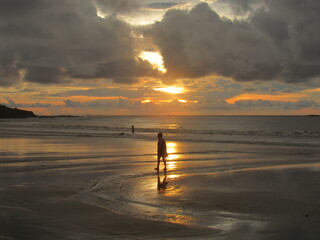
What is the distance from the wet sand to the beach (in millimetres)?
22

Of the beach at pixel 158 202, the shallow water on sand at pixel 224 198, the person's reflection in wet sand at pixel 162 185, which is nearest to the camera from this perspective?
the beach at pixel 158 202

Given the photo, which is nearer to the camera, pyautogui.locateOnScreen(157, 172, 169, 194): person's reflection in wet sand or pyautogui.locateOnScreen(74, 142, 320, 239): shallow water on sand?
pyautogui.locateOnScreen(74, 142, 320, 239): shallow water on sand

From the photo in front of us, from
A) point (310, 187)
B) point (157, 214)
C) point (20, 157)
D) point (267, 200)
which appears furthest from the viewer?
point (20, 157)

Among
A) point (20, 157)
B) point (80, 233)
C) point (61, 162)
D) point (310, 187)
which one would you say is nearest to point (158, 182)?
point (310, 187)

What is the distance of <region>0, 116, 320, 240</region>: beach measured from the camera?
7.62m

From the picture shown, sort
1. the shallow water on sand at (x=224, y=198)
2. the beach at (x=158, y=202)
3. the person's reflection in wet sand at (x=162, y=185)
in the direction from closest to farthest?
1. the beach at (x=158, y=202)
2. the shallow water on sand at (x=224, y=198)
3. the person's reflection in wet sand at (x=162, y=185)

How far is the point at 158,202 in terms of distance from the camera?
10.3m

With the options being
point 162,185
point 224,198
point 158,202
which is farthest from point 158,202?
point 162,185

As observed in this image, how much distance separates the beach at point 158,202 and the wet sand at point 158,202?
2 centimetres

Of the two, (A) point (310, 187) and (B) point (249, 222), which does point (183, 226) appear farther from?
(A) point (310, 187)

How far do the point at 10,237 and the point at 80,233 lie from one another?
1.37 metres

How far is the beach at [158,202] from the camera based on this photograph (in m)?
7.62

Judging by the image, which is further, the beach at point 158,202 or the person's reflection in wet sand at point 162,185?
the person's reflection in wet sand at point 162,185

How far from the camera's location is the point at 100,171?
16422mm
